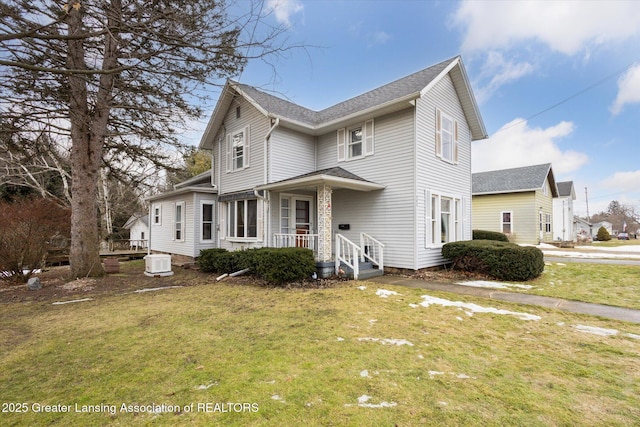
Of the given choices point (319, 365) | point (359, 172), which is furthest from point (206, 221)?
A: point (319, 365)

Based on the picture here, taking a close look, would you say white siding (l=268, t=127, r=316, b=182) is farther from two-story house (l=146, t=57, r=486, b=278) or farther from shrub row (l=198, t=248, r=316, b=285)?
shrub row (l=198, t=248, r=316, b=285)

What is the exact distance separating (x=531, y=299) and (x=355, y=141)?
7.40 m

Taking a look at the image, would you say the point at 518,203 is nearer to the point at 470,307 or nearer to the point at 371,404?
the point at 470,307

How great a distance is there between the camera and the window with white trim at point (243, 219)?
11817mm

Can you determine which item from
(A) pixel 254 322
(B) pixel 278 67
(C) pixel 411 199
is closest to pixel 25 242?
(A) pixel 254 322

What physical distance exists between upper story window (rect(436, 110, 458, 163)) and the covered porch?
2.84 meters

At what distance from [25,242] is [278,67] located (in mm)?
9486

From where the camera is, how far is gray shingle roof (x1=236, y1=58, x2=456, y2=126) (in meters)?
10.4

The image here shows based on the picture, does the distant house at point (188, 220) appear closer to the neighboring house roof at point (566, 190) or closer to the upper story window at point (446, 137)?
the upper story window at point (446, 137)

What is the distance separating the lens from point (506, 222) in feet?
67.6

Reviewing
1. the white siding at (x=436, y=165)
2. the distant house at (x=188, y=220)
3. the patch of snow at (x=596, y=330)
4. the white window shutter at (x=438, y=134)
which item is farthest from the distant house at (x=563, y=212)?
the distant house at (x=188, y=220)

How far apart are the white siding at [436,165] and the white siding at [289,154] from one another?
456cm

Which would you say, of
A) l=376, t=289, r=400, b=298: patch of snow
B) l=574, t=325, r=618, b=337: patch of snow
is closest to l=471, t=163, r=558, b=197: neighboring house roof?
l=376, t=289, r=400, b=298: patch of snow

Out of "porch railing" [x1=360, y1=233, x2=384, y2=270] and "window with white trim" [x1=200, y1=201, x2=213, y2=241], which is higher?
"window with white trim" [x1=200, y1=201, x2=213, y2=241]
